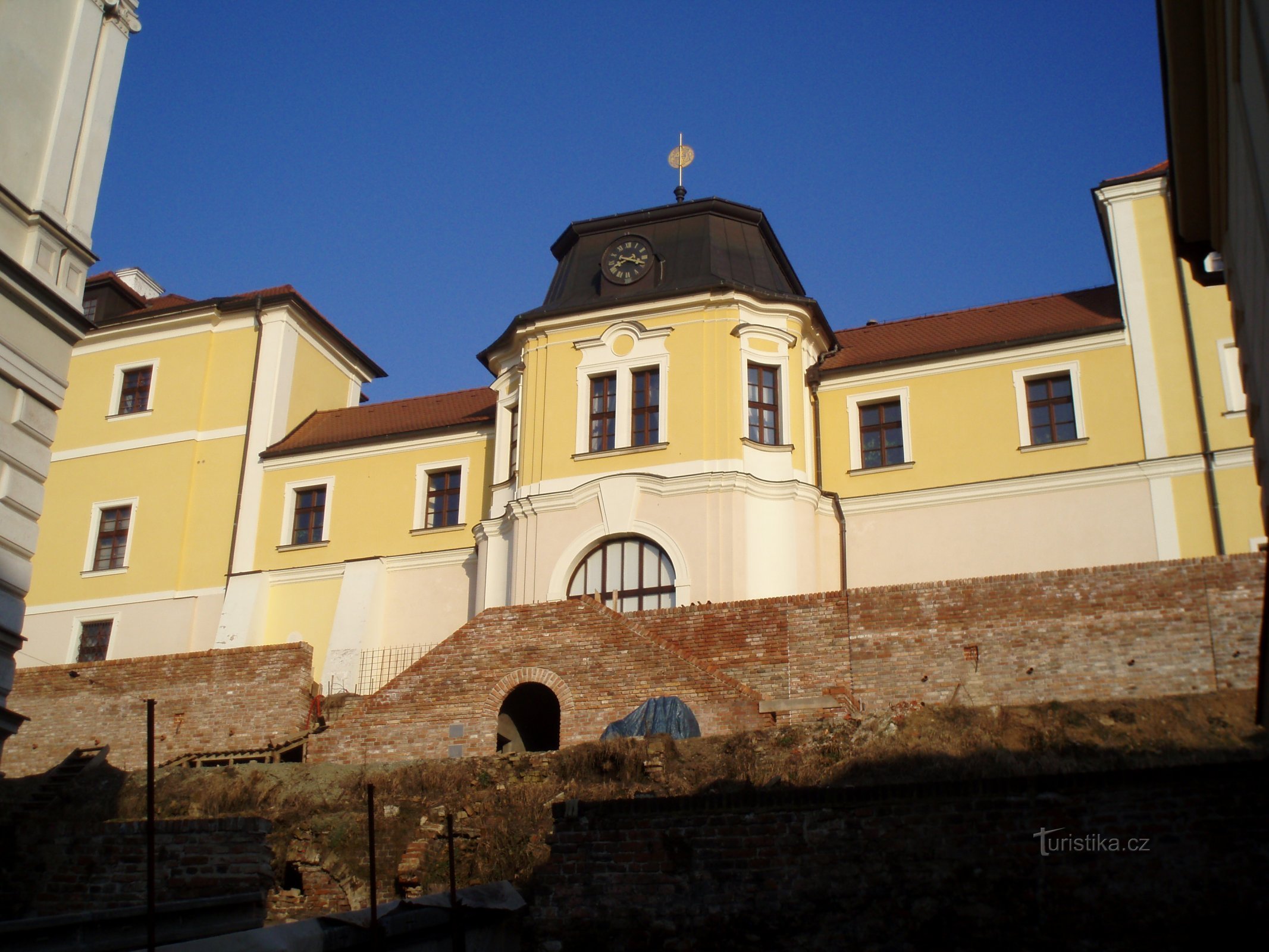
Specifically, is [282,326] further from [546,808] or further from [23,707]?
[546,808]

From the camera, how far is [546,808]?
583 inches

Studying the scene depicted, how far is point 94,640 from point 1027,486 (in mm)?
21320

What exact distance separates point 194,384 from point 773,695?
19.1 meters

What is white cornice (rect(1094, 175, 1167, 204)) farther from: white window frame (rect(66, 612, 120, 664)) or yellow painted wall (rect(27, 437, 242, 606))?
white window frame (rect(66, 612, 120, 664))

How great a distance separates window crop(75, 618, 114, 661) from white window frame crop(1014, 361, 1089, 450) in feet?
68.9

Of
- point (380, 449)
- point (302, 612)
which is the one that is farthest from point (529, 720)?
point (380, 449)

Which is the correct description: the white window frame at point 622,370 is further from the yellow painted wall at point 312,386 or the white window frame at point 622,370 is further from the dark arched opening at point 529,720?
the yellow painted wall at point 312,386

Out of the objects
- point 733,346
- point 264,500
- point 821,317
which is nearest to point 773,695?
point 733,346

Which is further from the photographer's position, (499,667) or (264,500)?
(264,500)

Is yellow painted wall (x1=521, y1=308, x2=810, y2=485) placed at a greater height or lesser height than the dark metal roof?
lesser

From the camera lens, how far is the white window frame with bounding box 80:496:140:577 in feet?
103

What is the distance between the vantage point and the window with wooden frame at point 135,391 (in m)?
33.2

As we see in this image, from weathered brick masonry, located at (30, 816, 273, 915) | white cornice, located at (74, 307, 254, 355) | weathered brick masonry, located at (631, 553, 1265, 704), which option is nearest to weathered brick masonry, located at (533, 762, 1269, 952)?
weathered brick masonry, located at (30, 816, 273, 915)

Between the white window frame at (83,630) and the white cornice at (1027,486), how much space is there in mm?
17031
